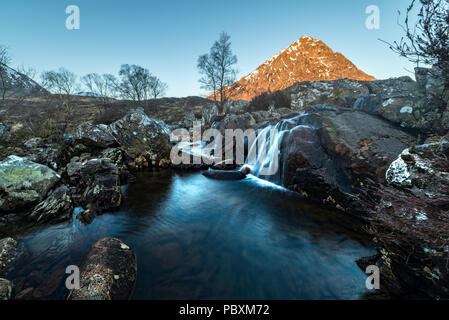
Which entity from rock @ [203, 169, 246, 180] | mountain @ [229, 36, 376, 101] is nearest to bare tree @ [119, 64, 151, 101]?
mountain @ [229, 36, 376, 101]

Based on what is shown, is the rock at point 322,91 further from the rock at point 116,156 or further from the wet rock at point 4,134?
the wet rock at point 4,134

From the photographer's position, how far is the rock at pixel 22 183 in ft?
14.1

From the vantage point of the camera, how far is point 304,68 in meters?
86.9

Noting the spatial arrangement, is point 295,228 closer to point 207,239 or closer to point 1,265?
point 207,239

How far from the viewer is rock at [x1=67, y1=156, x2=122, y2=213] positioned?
5445 mm

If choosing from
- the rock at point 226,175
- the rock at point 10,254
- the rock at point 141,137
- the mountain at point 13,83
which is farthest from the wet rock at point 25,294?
the mountain at point 13,83

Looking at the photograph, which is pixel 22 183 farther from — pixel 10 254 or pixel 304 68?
pixel 304 68

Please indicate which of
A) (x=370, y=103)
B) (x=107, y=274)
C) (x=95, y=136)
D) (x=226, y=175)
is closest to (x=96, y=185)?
(x=107, y=274)

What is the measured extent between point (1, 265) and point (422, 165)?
7409 mm

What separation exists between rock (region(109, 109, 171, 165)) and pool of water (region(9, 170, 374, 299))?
16.8 feet

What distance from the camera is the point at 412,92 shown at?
21.4 feet

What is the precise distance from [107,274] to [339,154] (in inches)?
266

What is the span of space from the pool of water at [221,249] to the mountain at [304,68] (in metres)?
41.1

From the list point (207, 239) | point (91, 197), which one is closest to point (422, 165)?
point (207, 239)
